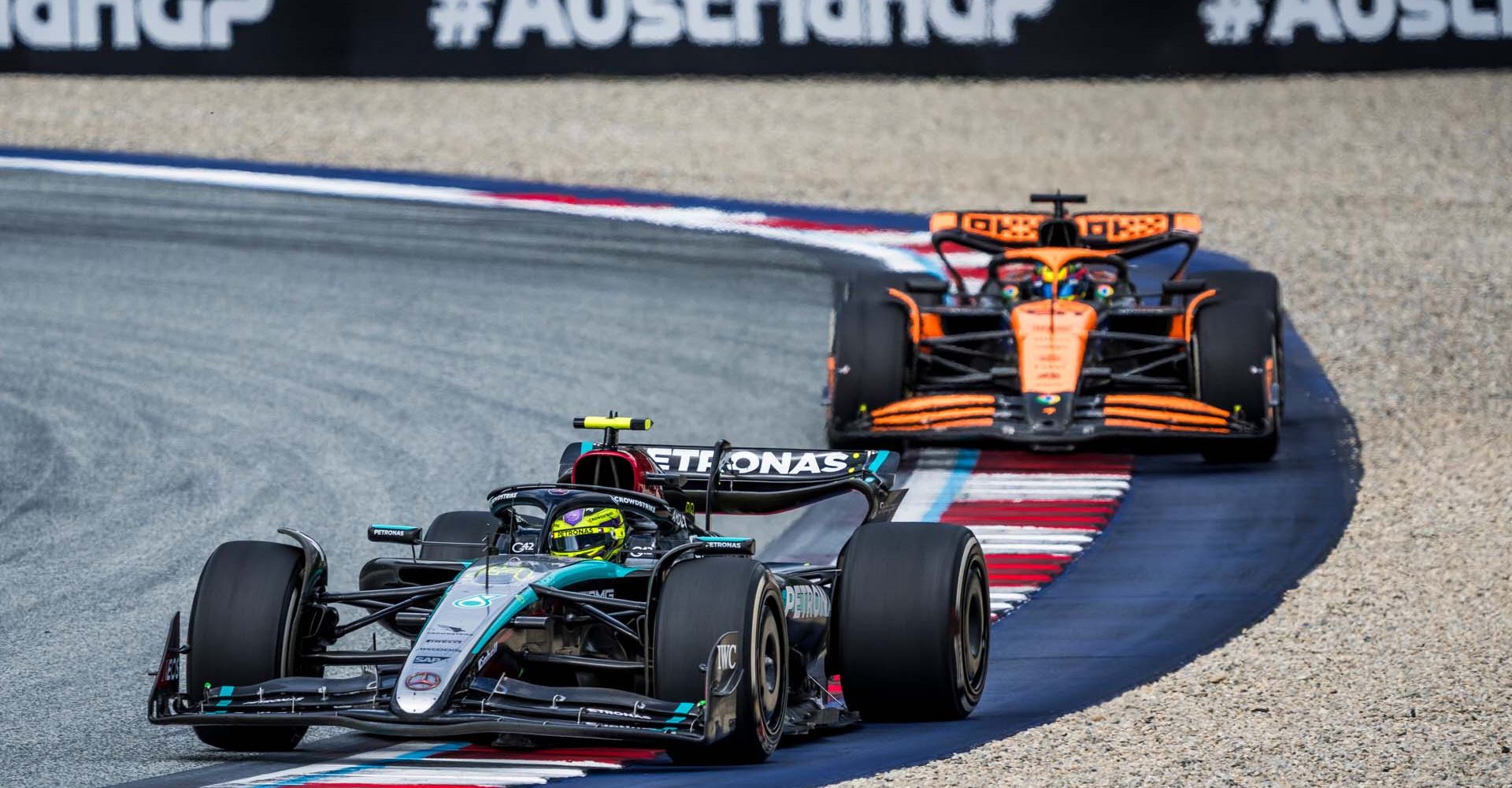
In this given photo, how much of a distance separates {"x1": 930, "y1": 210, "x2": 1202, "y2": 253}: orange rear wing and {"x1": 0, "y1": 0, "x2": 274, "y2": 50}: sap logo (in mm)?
13521

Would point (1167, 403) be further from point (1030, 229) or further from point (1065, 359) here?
point (1030, 229)

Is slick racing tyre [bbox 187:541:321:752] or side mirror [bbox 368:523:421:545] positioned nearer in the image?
slick racing tyre [bbox 187:541:321:752]

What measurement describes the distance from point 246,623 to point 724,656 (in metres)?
1.96

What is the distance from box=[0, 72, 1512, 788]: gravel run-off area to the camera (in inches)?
739

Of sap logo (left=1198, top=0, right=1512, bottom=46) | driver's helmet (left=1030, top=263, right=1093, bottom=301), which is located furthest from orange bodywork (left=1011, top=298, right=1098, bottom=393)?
sap logo (left=1198, top=0, right=1512, bottom=46)

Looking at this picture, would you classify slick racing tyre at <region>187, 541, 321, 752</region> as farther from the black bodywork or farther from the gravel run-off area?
the gravel run-off area

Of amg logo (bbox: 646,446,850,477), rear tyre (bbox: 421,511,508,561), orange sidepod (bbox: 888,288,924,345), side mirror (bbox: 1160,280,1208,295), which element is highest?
side mirror (bbox: 1160,280,1208,295)

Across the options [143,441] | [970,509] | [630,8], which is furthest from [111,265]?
[970,509]

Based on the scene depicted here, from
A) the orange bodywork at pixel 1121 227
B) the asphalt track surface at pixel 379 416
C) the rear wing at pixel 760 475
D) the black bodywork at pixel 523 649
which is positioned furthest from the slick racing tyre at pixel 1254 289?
the black bodywork at pixel 523 649

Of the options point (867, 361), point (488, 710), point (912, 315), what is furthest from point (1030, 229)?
point (488, 710)

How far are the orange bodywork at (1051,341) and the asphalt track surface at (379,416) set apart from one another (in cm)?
93

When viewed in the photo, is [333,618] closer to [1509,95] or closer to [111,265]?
[111,265]

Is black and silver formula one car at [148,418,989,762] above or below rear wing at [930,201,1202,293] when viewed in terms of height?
below

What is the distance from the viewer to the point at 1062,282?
1795 cm
